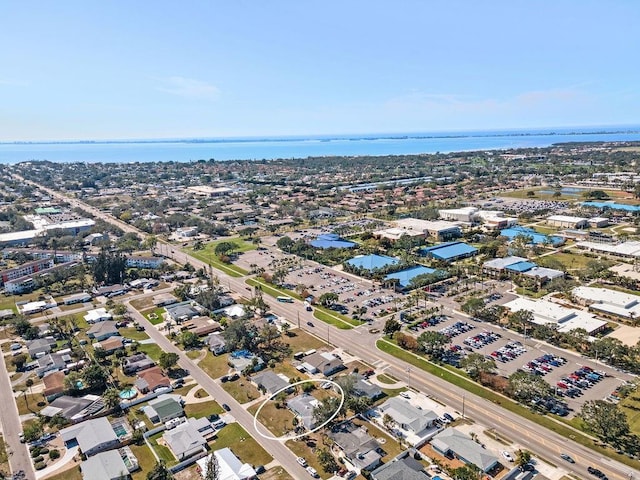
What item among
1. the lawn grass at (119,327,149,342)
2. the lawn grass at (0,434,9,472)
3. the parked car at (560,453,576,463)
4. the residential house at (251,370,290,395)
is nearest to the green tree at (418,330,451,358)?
the residential house at (251,370,290,395)

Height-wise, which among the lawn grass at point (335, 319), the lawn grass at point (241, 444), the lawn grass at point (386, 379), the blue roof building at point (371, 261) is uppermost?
the blue roof building at point (371, 261)

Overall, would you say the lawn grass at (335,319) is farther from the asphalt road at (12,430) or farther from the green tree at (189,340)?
the asphalt road at (12,430)

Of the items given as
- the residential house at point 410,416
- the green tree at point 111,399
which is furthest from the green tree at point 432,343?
the green tree at point 111,399

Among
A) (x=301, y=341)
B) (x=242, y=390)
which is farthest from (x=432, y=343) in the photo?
(x=242, y=390)

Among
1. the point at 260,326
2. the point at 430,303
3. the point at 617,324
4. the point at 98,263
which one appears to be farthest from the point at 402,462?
the point at 98,263

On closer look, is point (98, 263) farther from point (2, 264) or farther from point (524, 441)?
point (524, 441)

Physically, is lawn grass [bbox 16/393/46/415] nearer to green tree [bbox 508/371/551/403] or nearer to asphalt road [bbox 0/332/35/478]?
asphalt road [bbox 0/332/35/478]
